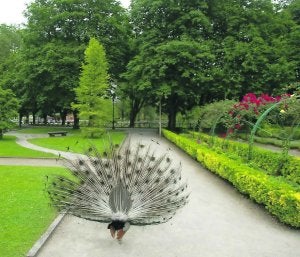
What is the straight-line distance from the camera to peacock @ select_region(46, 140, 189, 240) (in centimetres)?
751

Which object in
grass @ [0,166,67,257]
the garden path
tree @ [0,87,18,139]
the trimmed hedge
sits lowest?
the garden path

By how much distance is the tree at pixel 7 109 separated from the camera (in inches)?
1177

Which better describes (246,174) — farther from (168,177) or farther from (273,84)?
(273,84)

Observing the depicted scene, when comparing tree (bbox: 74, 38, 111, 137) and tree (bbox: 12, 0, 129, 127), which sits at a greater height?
tree (bbox: 12, 0, 129, 127)

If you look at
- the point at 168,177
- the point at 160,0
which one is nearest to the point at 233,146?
the point at 168,177

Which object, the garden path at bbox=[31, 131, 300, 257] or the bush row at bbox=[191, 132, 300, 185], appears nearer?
the garden path at bbox=[31, 131, 300, 257]

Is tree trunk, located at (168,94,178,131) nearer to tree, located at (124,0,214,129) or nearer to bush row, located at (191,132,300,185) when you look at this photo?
tree, located at (124,0,214,129)

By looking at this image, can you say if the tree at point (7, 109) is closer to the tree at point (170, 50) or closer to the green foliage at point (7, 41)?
the tree at point (170, 50)

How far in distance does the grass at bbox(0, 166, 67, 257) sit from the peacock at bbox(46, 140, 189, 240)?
3.12 ft

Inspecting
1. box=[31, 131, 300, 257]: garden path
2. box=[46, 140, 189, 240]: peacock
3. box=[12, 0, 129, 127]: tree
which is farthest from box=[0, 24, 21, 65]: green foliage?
box=[46, 140, 189, 240]: peacock

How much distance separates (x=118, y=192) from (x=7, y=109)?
991 inches

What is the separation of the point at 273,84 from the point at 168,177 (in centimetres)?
3257

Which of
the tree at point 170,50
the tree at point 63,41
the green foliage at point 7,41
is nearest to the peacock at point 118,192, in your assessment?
the tree at point 170,50

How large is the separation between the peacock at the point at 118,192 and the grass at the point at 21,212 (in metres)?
0.95
